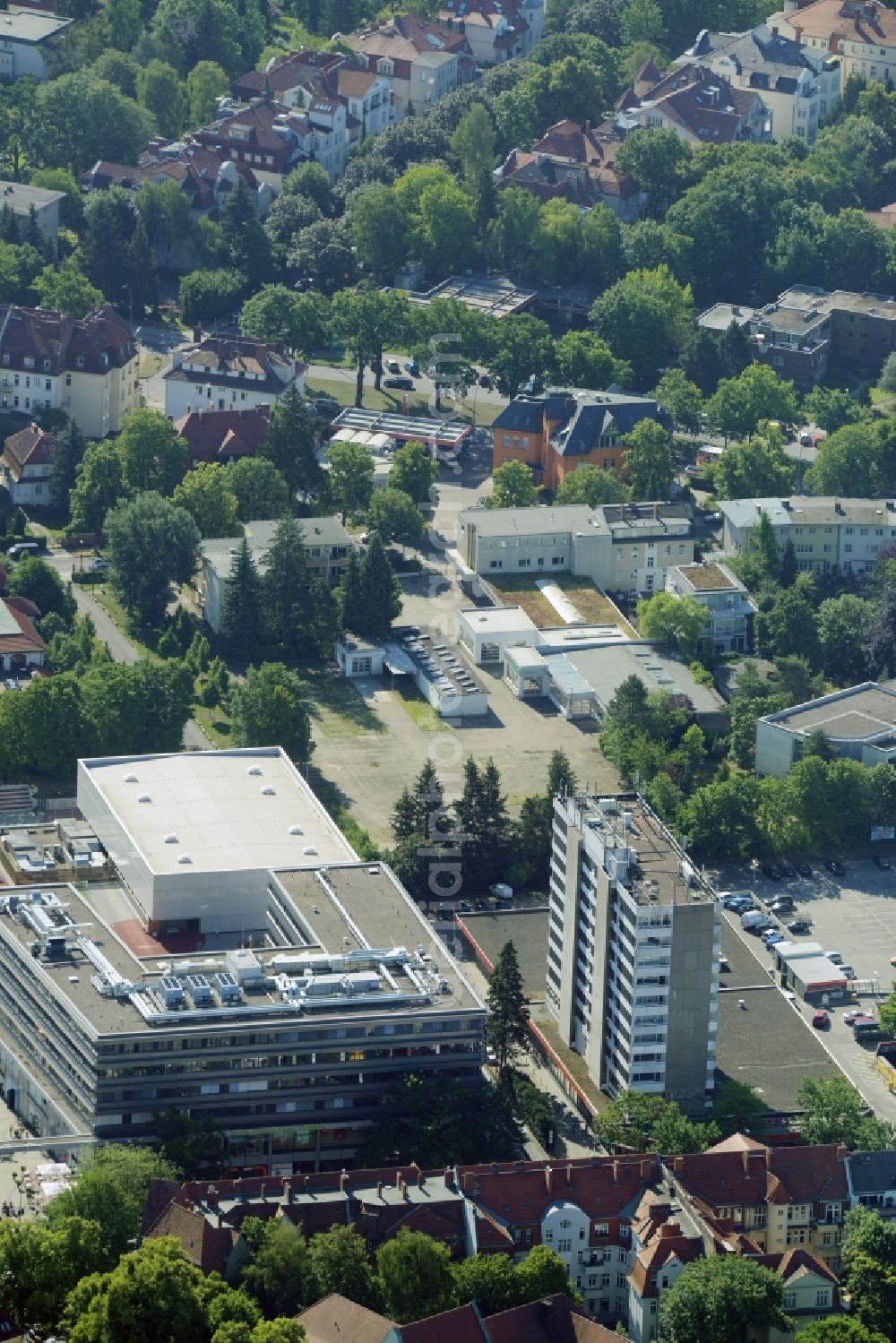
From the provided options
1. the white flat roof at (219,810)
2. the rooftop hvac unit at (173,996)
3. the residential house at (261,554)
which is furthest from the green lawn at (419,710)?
the rooftop hvac unit at (173,996)

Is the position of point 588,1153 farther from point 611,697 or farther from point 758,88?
point 758,88

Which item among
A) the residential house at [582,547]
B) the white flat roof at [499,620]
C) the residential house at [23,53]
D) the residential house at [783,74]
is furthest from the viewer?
the residential house at [783,74]

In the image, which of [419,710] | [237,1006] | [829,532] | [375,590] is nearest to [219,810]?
[237,1006]

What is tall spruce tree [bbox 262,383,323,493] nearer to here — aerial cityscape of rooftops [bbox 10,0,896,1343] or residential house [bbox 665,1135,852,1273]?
aerial cityscape of rooftops [bbox 10,0,896,1343]

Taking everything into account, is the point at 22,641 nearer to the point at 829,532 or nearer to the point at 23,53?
the point at 829,532

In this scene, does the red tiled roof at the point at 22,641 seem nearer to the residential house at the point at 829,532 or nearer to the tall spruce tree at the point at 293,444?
the tall spruce tree at the point at 293,444

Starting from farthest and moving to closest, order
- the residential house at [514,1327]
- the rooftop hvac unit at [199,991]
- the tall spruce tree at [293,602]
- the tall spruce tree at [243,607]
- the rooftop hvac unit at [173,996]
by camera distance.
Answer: the tall spruce tree at [293,602] < the tall spruce tree at [243,607] < the rooftop hvac unit at [199,991] < the rooftop hvac unit at [173,996] < the residential house at [514,1327]

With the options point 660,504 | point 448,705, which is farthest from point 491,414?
point 448,705
